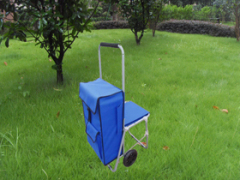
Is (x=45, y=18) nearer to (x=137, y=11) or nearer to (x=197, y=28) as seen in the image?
(x=137, y=11)

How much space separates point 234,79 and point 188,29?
35.5 ft

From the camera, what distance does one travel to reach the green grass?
5.21 ft

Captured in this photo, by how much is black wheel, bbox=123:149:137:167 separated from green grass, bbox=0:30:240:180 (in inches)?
3.2

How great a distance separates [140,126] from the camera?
2.21 metres

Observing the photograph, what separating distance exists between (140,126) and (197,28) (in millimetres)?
13006

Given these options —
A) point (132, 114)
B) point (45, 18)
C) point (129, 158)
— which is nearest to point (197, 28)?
point (45, 18)

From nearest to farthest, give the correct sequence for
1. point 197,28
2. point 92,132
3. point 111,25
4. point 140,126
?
point 92,132, point 140,126, point 197,28, point 111,25

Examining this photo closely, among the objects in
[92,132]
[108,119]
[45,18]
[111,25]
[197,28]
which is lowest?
[92,132]

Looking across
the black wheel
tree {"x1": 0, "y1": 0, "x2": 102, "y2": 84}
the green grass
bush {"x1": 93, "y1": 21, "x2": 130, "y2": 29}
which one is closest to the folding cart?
the black wheel

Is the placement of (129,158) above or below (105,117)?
below

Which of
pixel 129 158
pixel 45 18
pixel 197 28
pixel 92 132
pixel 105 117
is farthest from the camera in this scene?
pixel 197 28

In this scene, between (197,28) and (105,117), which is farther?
(197,28)

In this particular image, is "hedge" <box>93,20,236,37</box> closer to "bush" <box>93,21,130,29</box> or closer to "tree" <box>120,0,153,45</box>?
"bush" <box>93,21,130,29</box>

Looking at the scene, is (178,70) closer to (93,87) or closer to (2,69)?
(93,87)
